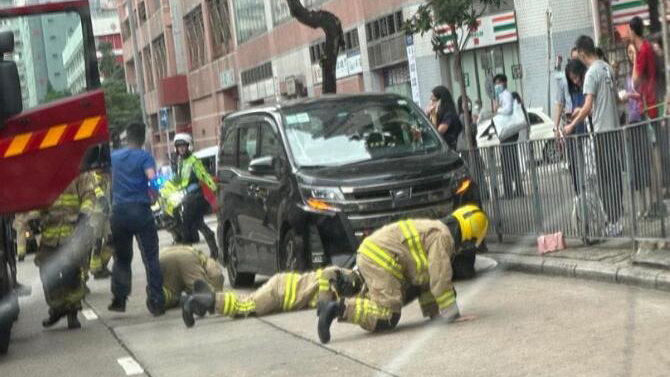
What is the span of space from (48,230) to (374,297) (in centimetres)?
444

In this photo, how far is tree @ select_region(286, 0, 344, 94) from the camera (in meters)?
20.7

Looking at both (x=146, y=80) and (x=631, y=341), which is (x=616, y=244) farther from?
(x=146, y=80)

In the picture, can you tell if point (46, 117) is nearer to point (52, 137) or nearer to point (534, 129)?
point (52, 137)

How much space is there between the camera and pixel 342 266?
42.1ft

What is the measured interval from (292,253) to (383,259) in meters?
3.30

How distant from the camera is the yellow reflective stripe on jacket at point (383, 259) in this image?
33.2 feet

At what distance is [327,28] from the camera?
20.7 m

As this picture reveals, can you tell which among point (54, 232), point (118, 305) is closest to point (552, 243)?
point (118, 305)

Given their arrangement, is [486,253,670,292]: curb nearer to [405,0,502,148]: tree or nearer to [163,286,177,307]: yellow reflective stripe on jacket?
[163,286,177,307]: yellow reflective stripe on jacket

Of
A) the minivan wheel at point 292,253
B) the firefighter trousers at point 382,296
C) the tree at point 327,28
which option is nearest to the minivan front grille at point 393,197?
the minivan wheel at point 292,253

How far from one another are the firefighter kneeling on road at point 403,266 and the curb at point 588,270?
5.81 ft

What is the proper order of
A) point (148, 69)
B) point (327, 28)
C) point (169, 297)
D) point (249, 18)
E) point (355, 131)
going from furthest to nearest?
1. point (148, 69)
2. point (249, 18)
3. point (327, 28)
4. point (355, 131)
5. point (169, 297)

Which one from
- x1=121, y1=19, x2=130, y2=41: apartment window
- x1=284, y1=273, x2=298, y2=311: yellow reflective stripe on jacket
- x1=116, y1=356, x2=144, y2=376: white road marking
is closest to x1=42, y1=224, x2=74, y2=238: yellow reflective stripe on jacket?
x1=284, y1=273, x2=298, y2=311: yellow reflective stripe on jacket

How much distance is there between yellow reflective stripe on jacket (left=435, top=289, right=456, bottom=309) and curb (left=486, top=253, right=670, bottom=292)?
1966 mm
